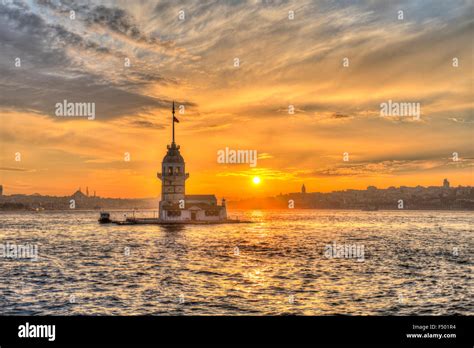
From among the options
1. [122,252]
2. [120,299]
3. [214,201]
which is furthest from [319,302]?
[214,201]

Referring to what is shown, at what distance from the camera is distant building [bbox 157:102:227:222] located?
130375mm

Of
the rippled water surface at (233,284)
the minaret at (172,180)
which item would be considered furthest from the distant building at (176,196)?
the rippled water surface at (233,284)

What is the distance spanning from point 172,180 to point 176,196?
4771 millimetres

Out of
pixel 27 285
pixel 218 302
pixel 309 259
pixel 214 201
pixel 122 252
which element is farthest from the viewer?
pixel 214 201

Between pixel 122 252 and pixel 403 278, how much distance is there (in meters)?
38.8

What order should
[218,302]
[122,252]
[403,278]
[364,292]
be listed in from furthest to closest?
[122,252], [403,278], [364,292], [218,302]

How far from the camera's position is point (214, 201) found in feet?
458
